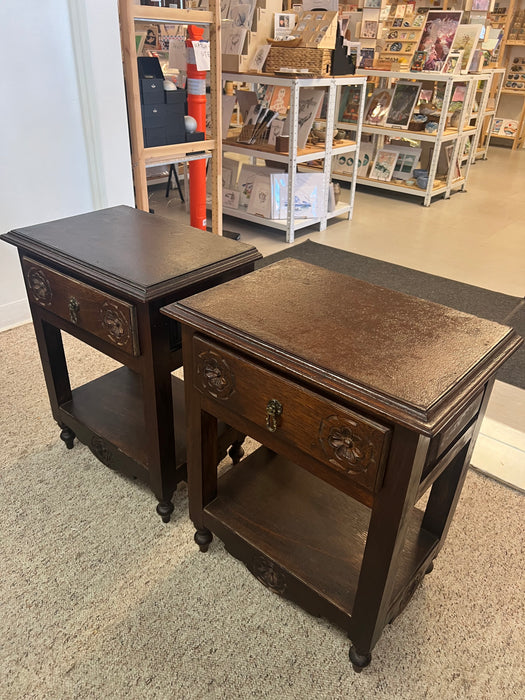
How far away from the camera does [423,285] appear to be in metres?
3.19

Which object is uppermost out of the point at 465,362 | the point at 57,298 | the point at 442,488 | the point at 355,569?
the point at 465,362

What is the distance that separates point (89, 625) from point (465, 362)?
40.6 inches

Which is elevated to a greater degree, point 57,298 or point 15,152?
point 15,152

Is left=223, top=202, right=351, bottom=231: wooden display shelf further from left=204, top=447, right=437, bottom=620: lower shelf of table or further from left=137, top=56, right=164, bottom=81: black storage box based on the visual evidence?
left=204, top=447, right=437, bottom=620: lower shelf of table

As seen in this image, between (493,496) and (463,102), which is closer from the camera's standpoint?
(493,496)

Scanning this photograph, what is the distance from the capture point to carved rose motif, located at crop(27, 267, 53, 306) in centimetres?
146

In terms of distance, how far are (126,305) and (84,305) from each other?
194mm

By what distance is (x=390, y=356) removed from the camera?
948 mm

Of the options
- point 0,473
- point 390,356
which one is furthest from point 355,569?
point 0,473

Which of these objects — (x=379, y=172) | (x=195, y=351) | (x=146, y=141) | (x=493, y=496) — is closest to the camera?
(x=195, y=351)

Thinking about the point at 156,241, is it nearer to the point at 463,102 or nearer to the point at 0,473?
the point at 0,473

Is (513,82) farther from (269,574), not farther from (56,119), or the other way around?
(269,574)

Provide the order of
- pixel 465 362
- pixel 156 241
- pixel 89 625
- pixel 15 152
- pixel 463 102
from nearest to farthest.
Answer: pixel 465 362 < pixel 89 625 < pixel 156 241 < pixel 15 152 < pixel 463 102

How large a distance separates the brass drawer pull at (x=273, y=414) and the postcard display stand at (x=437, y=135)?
4.15 meters
